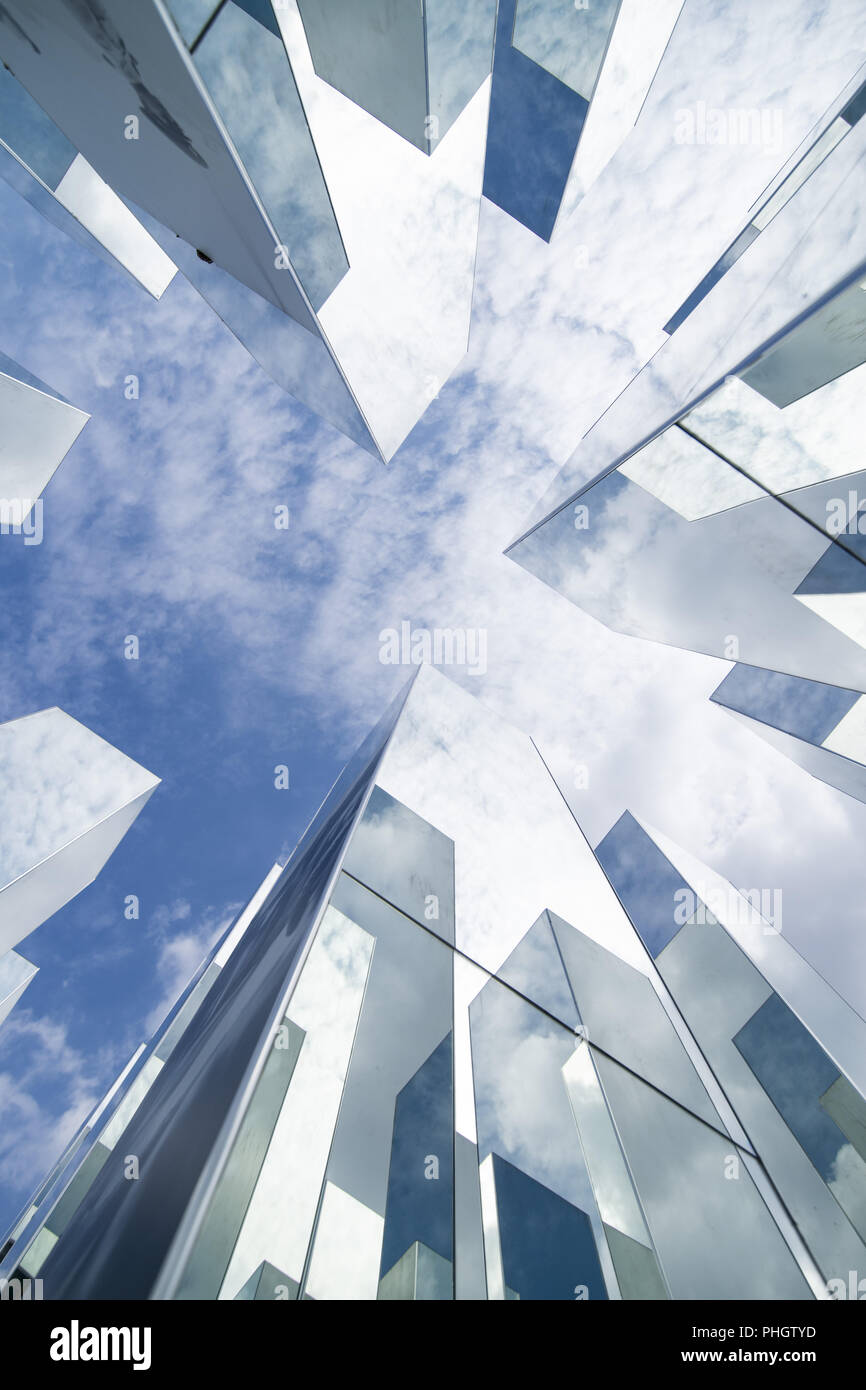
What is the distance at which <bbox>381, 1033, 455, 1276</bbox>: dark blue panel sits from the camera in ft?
12.5

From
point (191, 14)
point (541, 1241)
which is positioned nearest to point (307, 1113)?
point (541, 1241)

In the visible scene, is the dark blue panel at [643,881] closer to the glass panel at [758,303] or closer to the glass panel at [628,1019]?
the glass panel at [628,1019]

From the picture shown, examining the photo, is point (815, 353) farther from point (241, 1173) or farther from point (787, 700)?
point (241, 1173)

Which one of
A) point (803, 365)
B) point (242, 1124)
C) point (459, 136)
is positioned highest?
point (459, 136)

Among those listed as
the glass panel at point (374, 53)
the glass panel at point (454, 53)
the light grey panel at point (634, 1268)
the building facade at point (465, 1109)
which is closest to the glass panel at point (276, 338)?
the glass panel at point (374, 53)

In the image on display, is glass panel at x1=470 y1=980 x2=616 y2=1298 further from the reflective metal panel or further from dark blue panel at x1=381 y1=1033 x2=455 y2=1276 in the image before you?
the reflective metal panel

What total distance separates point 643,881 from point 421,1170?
681 cm

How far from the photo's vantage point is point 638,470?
7.06 meters

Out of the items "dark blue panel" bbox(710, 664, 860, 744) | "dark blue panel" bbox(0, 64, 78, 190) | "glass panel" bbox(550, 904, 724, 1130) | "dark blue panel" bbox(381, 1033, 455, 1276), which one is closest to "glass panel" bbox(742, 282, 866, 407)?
"dark blue panel" bbox(710, 664, 860, 744)

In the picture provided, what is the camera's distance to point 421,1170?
4164 millimetres

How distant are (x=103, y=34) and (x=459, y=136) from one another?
421cm

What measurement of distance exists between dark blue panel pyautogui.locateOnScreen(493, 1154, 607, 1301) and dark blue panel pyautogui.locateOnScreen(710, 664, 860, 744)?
268 inches

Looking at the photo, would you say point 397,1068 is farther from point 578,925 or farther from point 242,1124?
point 578,925
